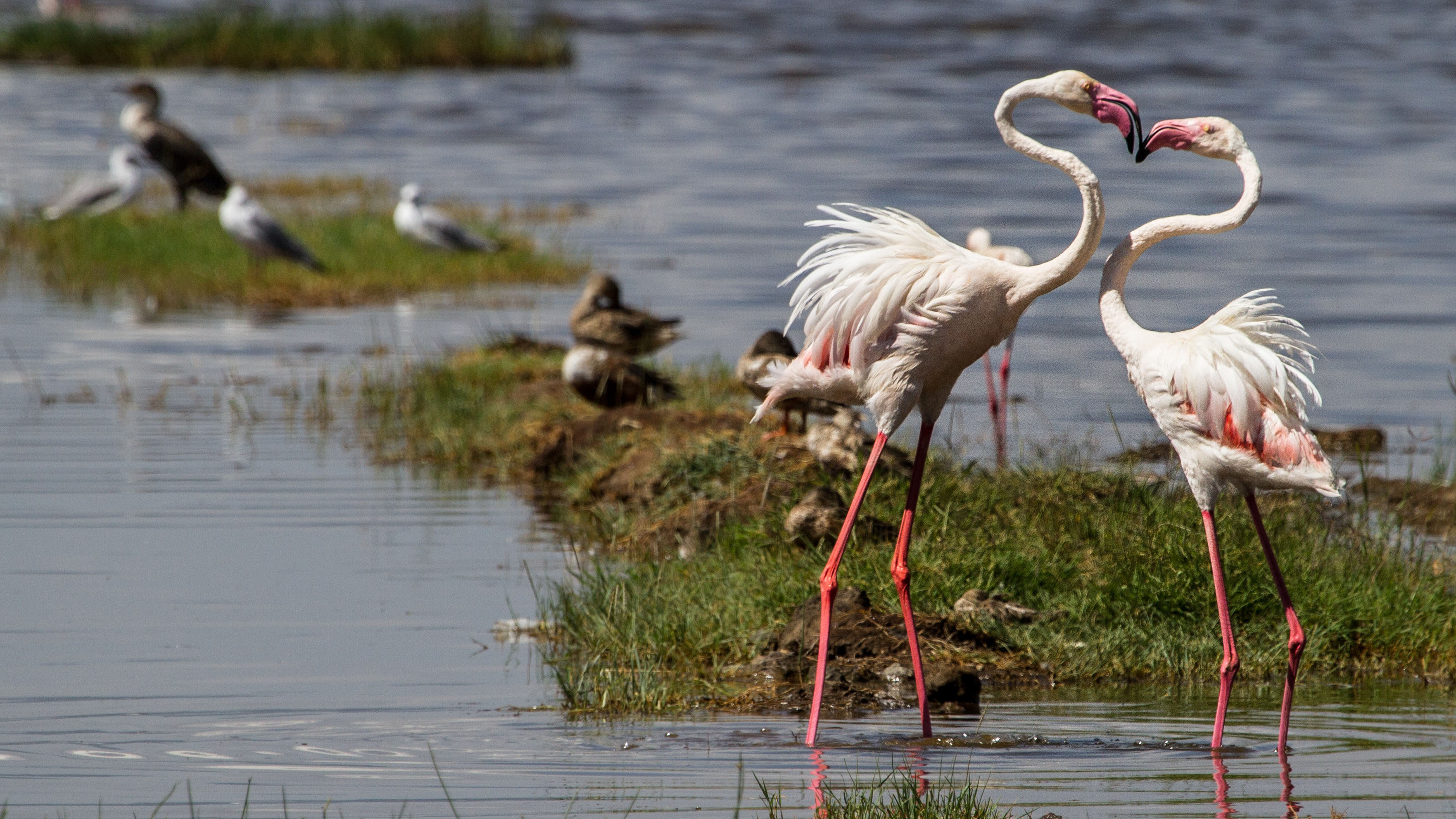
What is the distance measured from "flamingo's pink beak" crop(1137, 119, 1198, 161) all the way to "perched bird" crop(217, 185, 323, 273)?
12104 millimetres

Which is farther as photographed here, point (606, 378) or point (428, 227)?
point (428, 227)

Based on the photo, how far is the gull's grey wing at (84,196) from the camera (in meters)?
19.7

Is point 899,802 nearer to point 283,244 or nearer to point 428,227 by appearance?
point 283,244

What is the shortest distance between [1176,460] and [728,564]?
2.68m

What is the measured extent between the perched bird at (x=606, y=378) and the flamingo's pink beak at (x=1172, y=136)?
4892mm

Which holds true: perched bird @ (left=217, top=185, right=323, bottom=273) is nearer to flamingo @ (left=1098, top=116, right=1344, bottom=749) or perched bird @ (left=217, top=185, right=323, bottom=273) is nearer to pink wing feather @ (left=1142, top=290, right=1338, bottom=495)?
flamingo @ (left=1098, top=116, right=1344, bottom=749)

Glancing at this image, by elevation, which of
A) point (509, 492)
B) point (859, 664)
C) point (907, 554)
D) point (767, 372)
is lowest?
point (509, 492)

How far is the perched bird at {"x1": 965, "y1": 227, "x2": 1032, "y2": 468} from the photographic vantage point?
36.2 feet

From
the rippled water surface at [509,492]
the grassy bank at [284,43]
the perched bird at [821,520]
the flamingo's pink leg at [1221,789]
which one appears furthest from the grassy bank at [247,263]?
the grassy bank at [284,43]

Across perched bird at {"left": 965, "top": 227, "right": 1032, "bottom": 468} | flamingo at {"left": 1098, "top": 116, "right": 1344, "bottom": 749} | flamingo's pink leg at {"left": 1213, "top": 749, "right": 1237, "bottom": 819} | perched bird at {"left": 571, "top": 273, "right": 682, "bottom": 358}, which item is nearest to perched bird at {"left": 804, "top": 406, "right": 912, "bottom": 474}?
perched bird at {"left": 965, "top": 227, "right": 1032, "bottom": 468}

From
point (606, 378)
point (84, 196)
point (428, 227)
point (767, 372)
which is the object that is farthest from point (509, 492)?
point (84, 196)

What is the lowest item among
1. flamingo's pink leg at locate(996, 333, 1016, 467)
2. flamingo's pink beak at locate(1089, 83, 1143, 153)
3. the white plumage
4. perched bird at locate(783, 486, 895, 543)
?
flamingo's pink leg at locate(996, 333, 1016, 467)

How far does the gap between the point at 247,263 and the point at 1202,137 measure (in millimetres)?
13211

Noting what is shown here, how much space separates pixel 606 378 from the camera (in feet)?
36.0
